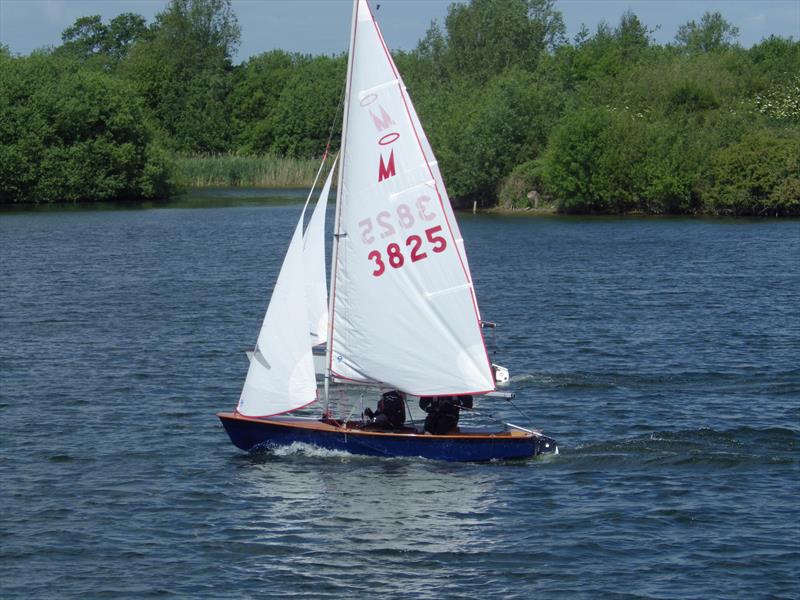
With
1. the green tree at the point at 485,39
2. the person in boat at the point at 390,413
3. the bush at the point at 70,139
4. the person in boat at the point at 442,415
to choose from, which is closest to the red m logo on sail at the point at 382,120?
the person in boat at the point at 390,413

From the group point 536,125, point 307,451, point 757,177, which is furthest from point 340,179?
point 536,125

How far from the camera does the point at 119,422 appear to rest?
29516 millimetres

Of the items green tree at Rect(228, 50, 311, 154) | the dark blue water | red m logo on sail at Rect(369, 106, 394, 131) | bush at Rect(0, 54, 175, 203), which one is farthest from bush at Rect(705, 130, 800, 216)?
green tree at Rect(228, 50, 311, 154)

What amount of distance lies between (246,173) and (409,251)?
118389 millimetres

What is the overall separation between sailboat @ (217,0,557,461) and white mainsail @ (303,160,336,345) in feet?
2.76

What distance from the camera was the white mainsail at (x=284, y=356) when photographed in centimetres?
2530

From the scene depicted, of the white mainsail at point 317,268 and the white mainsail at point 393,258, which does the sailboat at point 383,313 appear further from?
the white mainsail at point 317,268

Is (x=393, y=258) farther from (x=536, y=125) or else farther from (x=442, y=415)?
(x=536, y=125)

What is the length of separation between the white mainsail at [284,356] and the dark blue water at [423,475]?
121cm

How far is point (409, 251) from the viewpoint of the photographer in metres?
25.0

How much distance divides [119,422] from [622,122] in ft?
245

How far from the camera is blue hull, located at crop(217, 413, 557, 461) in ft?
81.3

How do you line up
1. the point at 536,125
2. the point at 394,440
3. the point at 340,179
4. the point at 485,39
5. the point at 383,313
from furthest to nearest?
the point at 485,39 → the point at 536,125 → the point at 383,313 → the point at 394,440 → the point at 340,179

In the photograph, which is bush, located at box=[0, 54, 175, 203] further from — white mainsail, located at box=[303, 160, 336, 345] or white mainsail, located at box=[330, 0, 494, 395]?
white mainsail, located at box=[330, 0, 494, 395]
